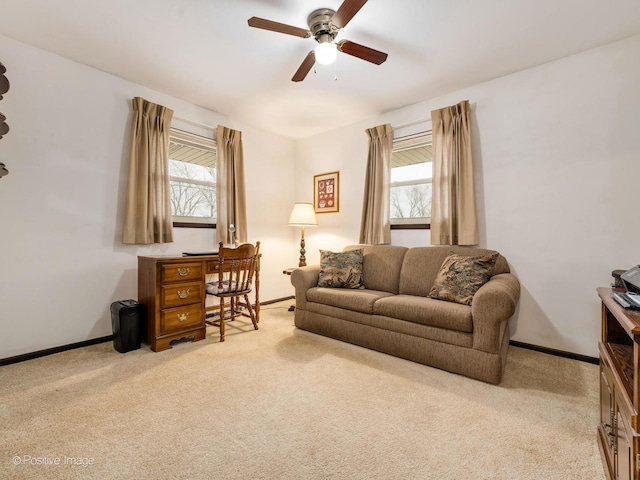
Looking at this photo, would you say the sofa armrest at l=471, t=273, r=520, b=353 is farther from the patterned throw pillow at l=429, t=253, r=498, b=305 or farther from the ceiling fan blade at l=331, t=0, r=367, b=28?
the ceiling fan blade at l=331, t=0, r=367, b=28

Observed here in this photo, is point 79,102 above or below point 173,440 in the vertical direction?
above

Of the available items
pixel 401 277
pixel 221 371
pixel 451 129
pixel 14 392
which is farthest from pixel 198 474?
pixel 451 129

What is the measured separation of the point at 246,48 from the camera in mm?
2449

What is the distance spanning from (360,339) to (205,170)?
2.75 meters

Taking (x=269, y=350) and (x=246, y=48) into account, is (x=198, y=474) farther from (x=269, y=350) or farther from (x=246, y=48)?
(x=246, y=48)

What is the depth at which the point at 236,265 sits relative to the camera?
303 centimetres

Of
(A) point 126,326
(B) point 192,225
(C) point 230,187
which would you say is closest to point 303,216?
(C) point 230,187

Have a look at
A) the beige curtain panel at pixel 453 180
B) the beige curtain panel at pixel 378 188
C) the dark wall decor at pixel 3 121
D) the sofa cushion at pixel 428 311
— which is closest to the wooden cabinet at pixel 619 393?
the sofa cushion at pixel 428 311

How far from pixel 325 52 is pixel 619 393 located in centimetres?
236

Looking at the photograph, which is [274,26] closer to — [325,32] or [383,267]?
[325,32]

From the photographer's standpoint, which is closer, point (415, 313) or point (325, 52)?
point (325, 52)

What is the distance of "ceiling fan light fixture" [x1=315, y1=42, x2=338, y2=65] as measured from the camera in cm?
203

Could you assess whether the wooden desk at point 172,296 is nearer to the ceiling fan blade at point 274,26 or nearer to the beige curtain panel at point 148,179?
the beige curtain panel at point 148,179

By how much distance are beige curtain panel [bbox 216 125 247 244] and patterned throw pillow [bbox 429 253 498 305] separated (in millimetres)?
2493
